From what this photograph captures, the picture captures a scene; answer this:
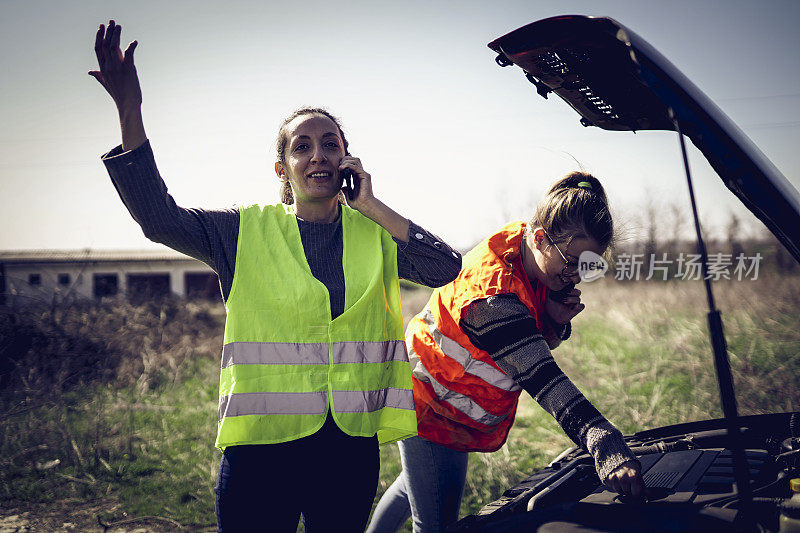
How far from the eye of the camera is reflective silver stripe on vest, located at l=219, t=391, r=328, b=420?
174 centimetres

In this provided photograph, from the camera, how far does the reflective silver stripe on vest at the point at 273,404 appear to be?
174 cm

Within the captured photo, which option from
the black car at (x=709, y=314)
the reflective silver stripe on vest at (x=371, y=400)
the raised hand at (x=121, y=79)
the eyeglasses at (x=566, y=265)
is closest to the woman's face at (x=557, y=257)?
the eyeglasses at (x=566, y=265)

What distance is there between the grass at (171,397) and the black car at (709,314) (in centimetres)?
251

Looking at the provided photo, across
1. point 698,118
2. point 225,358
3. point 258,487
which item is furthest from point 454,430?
point 698,118

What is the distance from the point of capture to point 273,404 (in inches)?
A: 69.5

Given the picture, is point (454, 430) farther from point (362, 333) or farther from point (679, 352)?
point (679, 352)

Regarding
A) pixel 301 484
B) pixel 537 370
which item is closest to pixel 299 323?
pixel 301 484

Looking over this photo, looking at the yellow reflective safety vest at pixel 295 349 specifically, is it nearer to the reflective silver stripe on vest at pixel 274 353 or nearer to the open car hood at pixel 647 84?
the reflective silver stripe on vest at pixel 274 353

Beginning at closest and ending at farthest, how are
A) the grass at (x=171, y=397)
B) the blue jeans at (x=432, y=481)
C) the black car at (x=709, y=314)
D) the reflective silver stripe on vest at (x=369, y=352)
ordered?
the black car at (x=709, y=314) → the reflective silver stripe on vest at (x=369, y=352) → the blue jeans at (x=432, y=481) → the grass at (x=171, y=397)

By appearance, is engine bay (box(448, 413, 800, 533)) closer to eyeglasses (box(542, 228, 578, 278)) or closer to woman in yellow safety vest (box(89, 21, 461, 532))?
woman in yellow safety vest (box(89, 21, 461, 532))

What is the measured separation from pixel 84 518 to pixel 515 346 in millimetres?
3831

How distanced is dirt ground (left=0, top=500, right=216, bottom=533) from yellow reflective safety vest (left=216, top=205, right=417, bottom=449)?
271cm

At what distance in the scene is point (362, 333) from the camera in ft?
6.29

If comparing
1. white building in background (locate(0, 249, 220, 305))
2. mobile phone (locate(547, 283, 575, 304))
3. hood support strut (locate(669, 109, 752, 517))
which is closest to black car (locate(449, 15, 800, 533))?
hood support strut (locate(669, 109, 752, 517))
